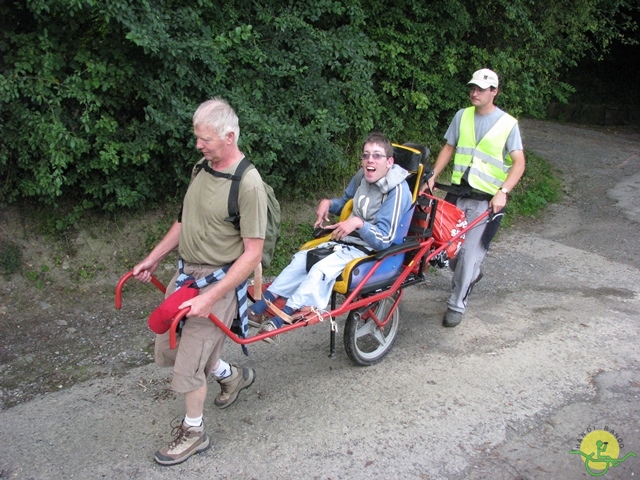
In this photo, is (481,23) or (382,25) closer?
(382,25)

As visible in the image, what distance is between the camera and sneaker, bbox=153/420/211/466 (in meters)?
3.52

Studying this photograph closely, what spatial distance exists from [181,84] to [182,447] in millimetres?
3301

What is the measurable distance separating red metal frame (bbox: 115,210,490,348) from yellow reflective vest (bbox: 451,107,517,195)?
33 centimetres

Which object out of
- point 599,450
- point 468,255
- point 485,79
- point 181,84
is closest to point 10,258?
point 181,84

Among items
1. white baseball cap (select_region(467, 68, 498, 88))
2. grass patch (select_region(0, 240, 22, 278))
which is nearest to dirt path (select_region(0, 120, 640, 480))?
grass patch (select_region(0, 240, 22, 278))

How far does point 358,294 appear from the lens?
4.23m

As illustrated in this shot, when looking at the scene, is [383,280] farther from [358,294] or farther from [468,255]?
[468,255]

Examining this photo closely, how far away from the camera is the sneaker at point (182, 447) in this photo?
3.52 meters

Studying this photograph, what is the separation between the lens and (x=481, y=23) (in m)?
8.88

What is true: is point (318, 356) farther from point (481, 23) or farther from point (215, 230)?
point (481, 23)

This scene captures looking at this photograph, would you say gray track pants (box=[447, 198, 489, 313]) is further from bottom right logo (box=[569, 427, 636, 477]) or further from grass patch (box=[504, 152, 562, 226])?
grass patch (box=[504, 152, 562, 226])

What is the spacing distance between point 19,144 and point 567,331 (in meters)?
4.94

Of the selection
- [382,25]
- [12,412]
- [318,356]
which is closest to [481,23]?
[382,25]

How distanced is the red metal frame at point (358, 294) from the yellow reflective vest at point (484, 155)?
0.33m
